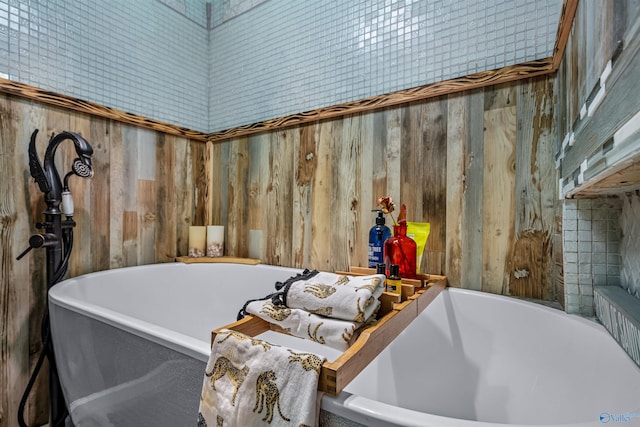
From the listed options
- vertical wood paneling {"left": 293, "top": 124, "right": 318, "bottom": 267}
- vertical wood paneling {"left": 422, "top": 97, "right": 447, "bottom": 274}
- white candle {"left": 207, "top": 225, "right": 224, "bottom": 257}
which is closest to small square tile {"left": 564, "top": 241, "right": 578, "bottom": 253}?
vertical wood paneling {"left": 422, "top": 97, "right": 447, "bottom": 274}

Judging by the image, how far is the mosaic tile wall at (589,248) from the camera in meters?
0.84

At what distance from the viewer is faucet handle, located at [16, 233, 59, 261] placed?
1.15 m

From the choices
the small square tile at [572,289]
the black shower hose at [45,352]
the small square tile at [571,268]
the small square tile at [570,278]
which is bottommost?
the black shower hose at [45,352]

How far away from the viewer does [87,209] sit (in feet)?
4.76

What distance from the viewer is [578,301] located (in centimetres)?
88

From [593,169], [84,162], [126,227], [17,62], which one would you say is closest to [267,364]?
[593,169]

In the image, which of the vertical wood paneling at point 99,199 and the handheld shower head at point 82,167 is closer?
the handheld shower head at point 82,167

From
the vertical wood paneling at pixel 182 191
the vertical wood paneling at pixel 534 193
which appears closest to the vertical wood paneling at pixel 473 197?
the vertical wood paneling at pixel 534 193

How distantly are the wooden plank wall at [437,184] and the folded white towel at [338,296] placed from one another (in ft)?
1.94

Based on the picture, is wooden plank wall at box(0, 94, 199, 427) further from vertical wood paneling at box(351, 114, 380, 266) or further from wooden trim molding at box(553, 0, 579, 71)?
wooden trim molding at box(553, 0, 579, 71)

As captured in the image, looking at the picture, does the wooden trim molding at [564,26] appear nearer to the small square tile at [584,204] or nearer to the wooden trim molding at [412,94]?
the wooden trim molding at [412,94]

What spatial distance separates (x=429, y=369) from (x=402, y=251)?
1.25 ft

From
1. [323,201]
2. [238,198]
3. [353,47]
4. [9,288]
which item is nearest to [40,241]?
[9,288]

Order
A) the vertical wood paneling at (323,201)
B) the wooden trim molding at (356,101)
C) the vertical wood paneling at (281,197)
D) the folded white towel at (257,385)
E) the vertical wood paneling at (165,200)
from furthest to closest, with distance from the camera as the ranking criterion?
the vertical wood paneling at (165,200) → the vertical wood paneling at (281,197) → the vertical wood paneling at (323,201) → the wooden trim molding at (356,101) → the folded white towel at (257,385)
